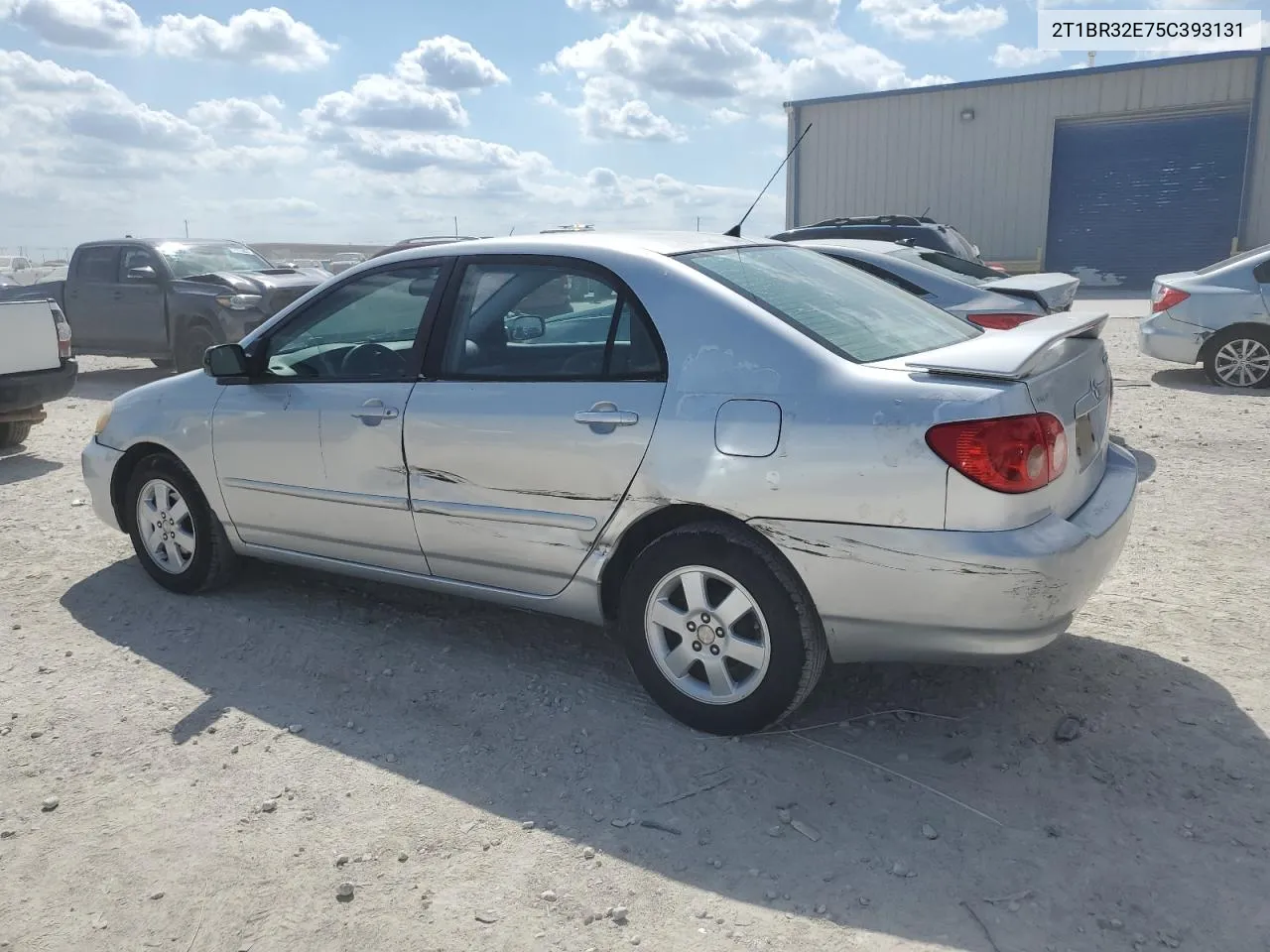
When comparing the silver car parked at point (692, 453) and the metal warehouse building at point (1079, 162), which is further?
the metal warehouse building at point (1079, 162)

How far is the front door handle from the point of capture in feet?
13.0

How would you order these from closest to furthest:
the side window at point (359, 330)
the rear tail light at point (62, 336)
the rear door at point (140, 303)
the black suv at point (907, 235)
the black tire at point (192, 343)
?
the side window at point (359, 330), the rear tail light at point (62, 336), the black suv at point (907, 235), the black tire at point (192, 343), the rear door at point (140, 303)

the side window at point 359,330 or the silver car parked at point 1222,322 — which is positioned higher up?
the side window at point 359,330

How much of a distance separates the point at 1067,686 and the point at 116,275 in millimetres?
12365

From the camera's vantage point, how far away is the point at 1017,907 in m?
2.56

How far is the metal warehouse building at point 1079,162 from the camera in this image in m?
23.1

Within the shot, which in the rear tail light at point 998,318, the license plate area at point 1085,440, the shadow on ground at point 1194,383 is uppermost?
the rear tail light at point 998,318

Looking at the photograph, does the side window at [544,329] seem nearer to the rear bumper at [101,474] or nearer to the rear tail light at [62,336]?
the rear bumper at [101,474]

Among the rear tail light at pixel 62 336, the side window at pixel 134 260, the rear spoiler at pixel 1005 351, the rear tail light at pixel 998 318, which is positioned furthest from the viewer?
the side window at pixel 134 260

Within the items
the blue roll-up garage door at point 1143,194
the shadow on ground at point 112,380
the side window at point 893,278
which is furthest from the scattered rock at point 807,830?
the blue roll-up garage door at point 1143,194

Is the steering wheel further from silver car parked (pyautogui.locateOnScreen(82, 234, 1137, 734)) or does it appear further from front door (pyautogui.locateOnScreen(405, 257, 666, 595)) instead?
front door (pyautogui.locateOnScreen(405, 257, 666, 595))

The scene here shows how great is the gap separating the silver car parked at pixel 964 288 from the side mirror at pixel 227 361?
371cm

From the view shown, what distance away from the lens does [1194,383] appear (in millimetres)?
10273

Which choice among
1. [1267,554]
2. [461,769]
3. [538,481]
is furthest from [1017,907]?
[1267,554]
